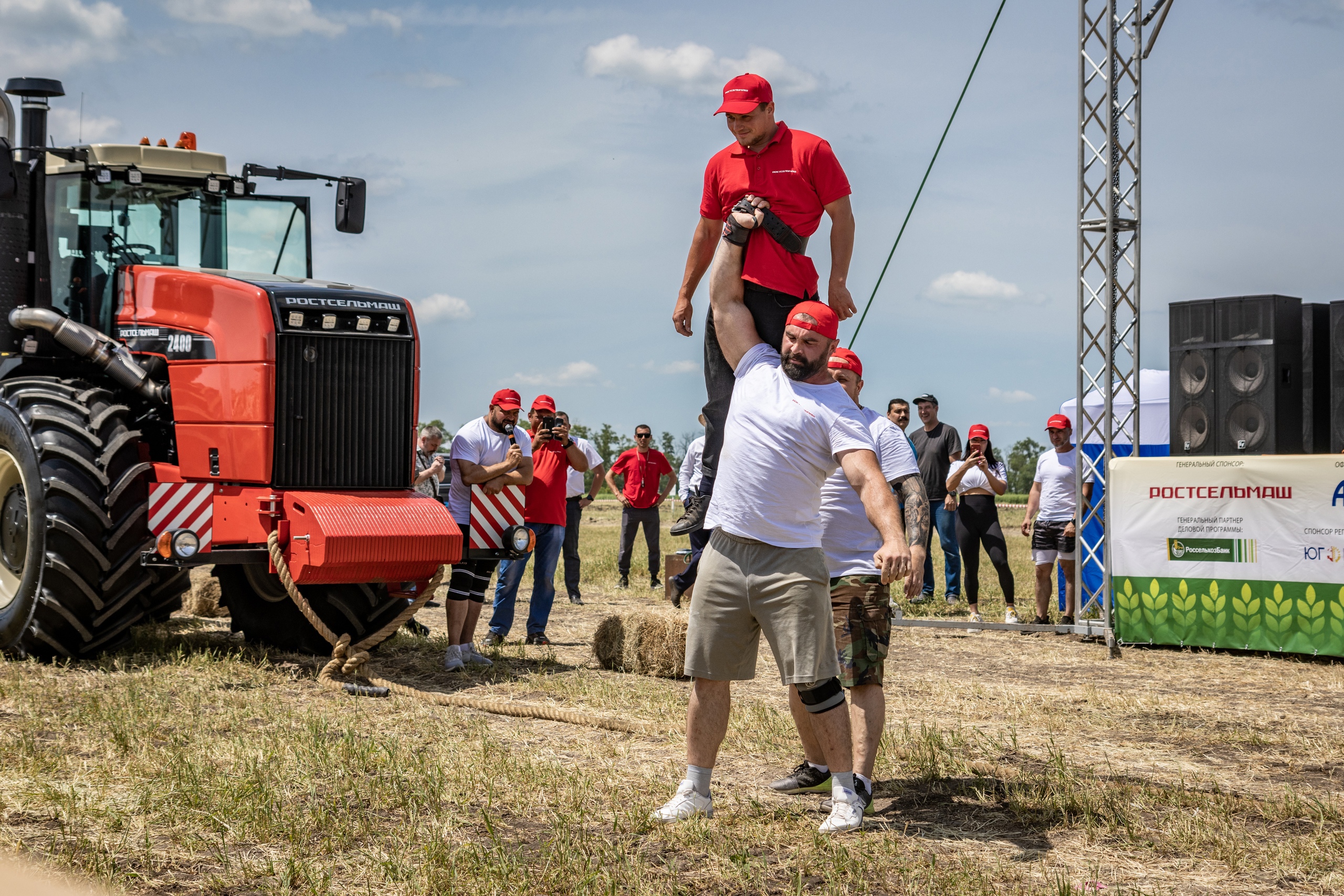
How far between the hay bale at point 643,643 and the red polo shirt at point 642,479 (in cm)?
618

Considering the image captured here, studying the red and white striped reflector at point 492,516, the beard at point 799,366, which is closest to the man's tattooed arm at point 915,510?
the beard at point 799,366

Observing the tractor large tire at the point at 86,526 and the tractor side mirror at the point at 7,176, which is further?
the tractor side mirror at the point at 7,176

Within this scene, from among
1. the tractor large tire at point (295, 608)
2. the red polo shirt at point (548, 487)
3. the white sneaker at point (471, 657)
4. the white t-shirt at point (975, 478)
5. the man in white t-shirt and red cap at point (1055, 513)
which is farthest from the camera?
the white t-shirt at point (975, 478)

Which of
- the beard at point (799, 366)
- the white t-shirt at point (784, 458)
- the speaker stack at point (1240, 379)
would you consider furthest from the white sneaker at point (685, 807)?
the speaker stack at point (1240, 379)

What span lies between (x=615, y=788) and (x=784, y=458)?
5.26ft

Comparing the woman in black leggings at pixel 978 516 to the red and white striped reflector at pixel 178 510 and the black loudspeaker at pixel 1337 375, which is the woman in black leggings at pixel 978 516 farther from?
the red and white striped reflector at pixel 178 510

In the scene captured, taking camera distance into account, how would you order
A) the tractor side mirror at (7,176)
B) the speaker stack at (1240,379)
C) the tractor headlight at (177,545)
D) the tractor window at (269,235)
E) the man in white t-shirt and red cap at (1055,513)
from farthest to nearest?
the man in white t-shirt and red cap at (1055,513), the speaker stack at (1240,379), the tractor window at (269,235), the tractor side mirror at (7,176), the tractor headlight at (177,545)

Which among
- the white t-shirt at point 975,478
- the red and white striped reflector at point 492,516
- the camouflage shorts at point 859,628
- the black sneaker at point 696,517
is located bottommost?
the camouflage shorts at point 859,628

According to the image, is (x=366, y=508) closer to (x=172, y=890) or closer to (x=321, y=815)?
(x=321, y=815)

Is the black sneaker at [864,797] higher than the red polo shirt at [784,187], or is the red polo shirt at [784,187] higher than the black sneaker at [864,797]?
the red polo shirt at [784,187]

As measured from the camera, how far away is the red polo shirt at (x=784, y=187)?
5.13 m

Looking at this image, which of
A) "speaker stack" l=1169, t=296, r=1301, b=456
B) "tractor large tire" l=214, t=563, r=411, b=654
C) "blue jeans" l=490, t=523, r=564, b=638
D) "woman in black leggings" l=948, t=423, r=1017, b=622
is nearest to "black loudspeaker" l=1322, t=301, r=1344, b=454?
"speaker stack" l=1169, t=296, r=1301, b=456

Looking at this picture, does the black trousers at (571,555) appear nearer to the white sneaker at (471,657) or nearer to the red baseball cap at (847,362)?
the white sneaker at (471,657)

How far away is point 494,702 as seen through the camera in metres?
7.34
